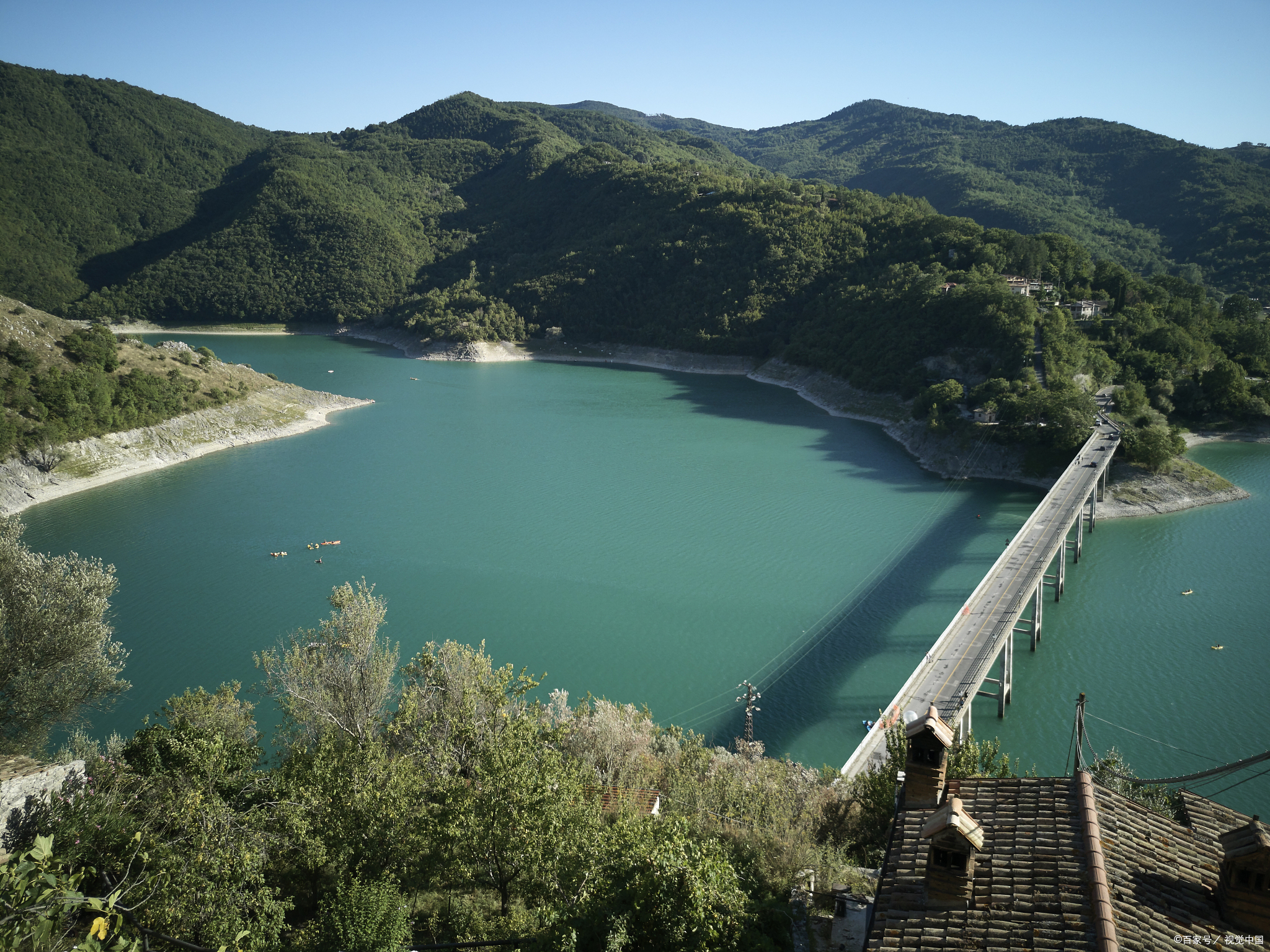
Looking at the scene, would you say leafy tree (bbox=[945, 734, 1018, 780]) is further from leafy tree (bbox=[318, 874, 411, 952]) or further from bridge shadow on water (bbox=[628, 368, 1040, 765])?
leafy tree (bbox=[318, 874, 411, 952])

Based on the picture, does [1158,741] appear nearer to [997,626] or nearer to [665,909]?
[997,626]

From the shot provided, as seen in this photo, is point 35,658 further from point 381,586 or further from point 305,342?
point 305,342

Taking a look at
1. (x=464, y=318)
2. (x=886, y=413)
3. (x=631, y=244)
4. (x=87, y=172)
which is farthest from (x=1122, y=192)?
(x=87, y=172)

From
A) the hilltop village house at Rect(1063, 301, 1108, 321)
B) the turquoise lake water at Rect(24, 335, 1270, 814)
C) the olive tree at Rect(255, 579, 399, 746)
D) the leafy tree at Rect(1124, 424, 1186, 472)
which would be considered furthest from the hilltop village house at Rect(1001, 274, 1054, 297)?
the olive tree at Rect(255, 579, 399, 746)

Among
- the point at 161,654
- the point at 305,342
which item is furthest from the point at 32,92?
the point at 161,654

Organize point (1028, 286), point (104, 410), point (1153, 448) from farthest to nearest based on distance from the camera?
point (1028, 286) < point (104, 410) < point (1153, 448)

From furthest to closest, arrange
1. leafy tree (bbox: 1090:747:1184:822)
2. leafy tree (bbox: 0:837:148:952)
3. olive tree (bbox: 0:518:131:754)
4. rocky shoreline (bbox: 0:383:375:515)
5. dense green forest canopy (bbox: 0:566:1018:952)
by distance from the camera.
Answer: rocky shoreline (bbox: 0:383:375:515) → olive tree (bbox: 0:518:131:754) → leafy tree (bbox: 1090:747:1184:822) → dense green forest canopy (bbox: 0:566:1018:952) → leafy tree (bbox: 0:837:148:952)

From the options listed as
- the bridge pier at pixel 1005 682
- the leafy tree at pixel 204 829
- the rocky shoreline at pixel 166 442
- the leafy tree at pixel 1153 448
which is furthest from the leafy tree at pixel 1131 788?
the rocky shoreline at pixel 166 442
